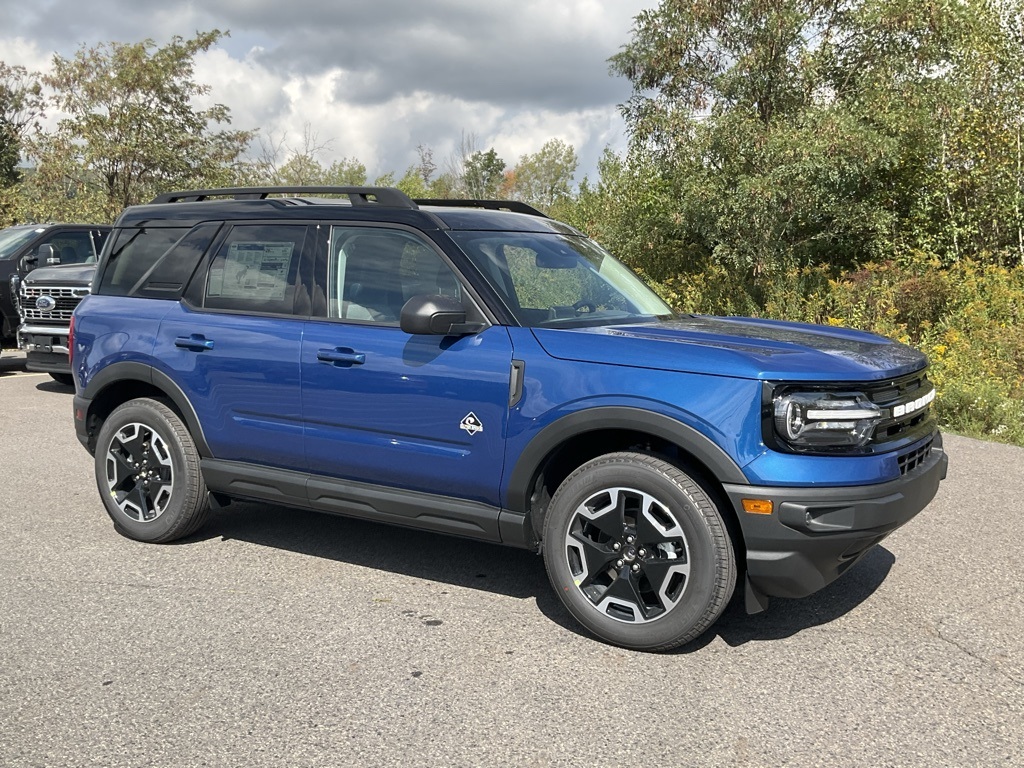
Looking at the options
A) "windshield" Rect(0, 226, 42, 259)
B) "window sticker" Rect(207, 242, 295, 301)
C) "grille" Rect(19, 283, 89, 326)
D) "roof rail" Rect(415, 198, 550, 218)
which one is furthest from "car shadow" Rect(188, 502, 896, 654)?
"windshield" Rect(0, 226, 42, 259)

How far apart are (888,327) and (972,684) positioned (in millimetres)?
8632

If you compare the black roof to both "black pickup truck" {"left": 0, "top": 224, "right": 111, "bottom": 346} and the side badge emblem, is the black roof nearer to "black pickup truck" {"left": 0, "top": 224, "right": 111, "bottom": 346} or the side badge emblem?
the side badge emblem

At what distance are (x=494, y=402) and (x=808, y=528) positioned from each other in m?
1.39

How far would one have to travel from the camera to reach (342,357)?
461 centimetres

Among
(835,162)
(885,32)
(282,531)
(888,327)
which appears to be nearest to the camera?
(282,531)

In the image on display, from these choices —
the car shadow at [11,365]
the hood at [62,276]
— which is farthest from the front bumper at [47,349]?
the car shadow at [11,365]

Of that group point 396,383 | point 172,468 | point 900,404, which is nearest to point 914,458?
point 900,404

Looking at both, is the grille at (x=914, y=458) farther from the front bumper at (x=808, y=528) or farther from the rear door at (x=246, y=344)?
the rear door at (x=246, y=344)

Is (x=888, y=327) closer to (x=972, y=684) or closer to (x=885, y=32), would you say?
(x=885, y=32)

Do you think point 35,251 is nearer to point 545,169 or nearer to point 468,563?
point 468,563

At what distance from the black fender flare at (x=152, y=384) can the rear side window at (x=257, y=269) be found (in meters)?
0.48

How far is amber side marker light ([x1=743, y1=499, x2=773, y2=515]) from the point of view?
3674 mm

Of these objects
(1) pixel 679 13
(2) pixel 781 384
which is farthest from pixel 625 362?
(1) pixel 679 13

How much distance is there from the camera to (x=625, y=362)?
13.1 ft
